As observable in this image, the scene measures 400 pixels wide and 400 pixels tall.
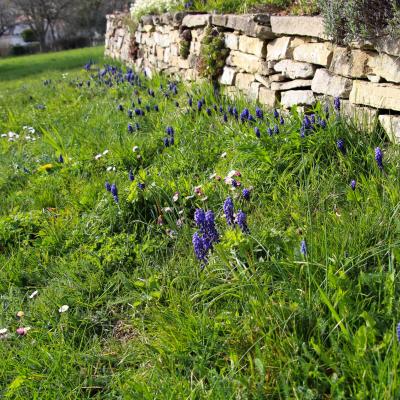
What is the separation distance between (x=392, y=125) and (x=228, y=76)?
231 cm

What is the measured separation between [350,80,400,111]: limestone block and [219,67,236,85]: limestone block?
1804 mm

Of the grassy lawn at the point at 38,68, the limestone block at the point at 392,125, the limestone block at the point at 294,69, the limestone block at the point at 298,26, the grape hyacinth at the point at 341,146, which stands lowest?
the grassy lawn at the point at 38,68

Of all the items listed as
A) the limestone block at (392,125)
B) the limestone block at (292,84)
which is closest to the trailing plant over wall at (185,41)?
the limestone block at (292,84)

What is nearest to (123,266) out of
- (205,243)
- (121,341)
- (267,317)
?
(121,341)

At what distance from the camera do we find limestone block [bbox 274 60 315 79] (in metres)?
3.60

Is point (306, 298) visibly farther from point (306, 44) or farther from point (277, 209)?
point (306, 44)

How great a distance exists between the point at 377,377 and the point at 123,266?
1.56m

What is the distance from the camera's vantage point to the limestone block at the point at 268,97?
402cm

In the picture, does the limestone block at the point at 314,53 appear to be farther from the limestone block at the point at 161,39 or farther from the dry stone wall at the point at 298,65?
the limestone block at the point at 161,39

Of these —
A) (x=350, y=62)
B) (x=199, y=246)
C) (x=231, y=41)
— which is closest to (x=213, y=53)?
(x=231, y=41)

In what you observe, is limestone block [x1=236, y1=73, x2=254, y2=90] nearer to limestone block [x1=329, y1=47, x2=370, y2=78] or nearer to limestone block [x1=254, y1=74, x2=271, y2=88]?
limestone block [x1=254, y1=74, x2=271, y2=88]

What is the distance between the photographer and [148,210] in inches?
124

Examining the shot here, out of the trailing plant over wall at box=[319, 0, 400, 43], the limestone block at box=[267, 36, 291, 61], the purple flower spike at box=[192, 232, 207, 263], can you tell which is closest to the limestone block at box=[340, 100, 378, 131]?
the trailing plant over wall at box=[319, 0, 400, 43]

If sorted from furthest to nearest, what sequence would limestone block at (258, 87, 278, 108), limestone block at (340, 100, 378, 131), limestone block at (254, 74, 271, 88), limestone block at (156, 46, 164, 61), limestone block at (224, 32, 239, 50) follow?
limestone block at (156, 46, 164, 61) < limestone block at (224, 32, 239, 50) < limestone block at (254, 74, 271, 88) < limestone block at (258, 87, 278, 108) < limestone block at (340, 100, 378, 131)
